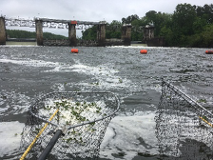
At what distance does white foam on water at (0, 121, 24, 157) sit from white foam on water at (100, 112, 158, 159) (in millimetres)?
3145

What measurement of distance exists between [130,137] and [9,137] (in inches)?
187

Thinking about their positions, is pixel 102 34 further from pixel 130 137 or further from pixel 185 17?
pixel 130 137

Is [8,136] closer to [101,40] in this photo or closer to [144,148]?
[144,148]

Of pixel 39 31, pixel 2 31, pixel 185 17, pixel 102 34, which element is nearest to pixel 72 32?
pixel 39 31

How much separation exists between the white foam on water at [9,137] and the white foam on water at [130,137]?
3145 mm

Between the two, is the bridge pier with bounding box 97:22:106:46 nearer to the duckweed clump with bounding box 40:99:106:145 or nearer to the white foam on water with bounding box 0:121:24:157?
the duckweed clump with bounding box 40:99:106:145

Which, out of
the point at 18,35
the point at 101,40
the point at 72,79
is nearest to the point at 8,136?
the point at 72,79

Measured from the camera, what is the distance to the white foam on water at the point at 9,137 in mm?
5969

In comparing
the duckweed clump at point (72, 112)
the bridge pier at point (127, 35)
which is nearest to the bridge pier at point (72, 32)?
the bridge pier at point (127, 35)

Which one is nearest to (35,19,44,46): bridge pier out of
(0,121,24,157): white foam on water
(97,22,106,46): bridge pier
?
(97,22,106,46): bridge pier

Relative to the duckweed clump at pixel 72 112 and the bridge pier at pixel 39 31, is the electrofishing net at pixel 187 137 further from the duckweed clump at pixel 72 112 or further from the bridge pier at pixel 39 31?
the bridge pier at pixel 39 31

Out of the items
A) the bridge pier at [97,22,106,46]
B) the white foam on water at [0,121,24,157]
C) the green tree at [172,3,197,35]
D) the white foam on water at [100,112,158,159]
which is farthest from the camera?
the green tree at [172,3,197,35]

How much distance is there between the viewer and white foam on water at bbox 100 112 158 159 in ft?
20.2

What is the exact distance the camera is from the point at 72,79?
58.1 feet
